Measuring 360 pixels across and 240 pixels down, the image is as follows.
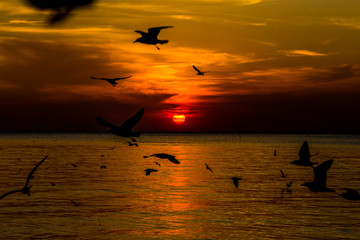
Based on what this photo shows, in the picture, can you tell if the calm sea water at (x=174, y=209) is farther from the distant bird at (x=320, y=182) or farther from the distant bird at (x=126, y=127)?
the distant bird at (x=126, y=127)

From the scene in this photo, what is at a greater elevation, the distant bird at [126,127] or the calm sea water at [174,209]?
the distant bird at [126,127]

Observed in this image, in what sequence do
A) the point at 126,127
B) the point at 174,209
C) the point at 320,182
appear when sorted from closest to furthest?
1. the point at 126,127
2. the point at 320,182
3. the point at 174,209

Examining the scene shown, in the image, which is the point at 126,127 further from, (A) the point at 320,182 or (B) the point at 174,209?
(B) the point at 174,209

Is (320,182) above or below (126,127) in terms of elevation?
below

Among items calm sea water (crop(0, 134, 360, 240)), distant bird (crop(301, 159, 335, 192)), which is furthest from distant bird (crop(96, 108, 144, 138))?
calm sea water (crop(0, 134, 360, 240))

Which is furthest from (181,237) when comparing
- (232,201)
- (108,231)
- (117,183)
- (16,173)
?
(16,173)

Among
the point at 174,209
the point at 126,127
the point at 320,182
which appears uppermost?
the point at 126,127

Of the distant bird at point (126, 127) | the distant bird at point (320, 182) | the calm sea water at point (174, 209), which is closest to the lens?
the distant bird at point (126, 127)

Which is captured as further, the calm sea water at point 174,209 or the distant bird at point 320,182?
the calm sea water at point 174,209

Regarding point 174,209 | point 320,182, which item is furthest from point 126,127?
point 174,209

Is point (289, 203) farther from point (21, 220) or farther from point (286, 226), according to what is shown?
point (21, 220)

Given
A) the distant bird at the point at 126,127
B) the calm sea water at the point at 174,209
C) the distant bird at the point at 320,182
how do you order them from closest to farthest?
the distant bird at the point at 126,127 → the distant bird at the point at 320,182 → the calm sea water at the point at 174,209

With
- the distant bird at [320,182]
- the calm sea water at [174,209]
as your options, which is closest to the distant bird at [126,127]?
the distant bird at [320,182]

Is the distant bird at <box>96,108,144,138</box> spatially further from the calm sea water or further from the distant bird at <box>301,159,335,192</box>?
the calm sea water
